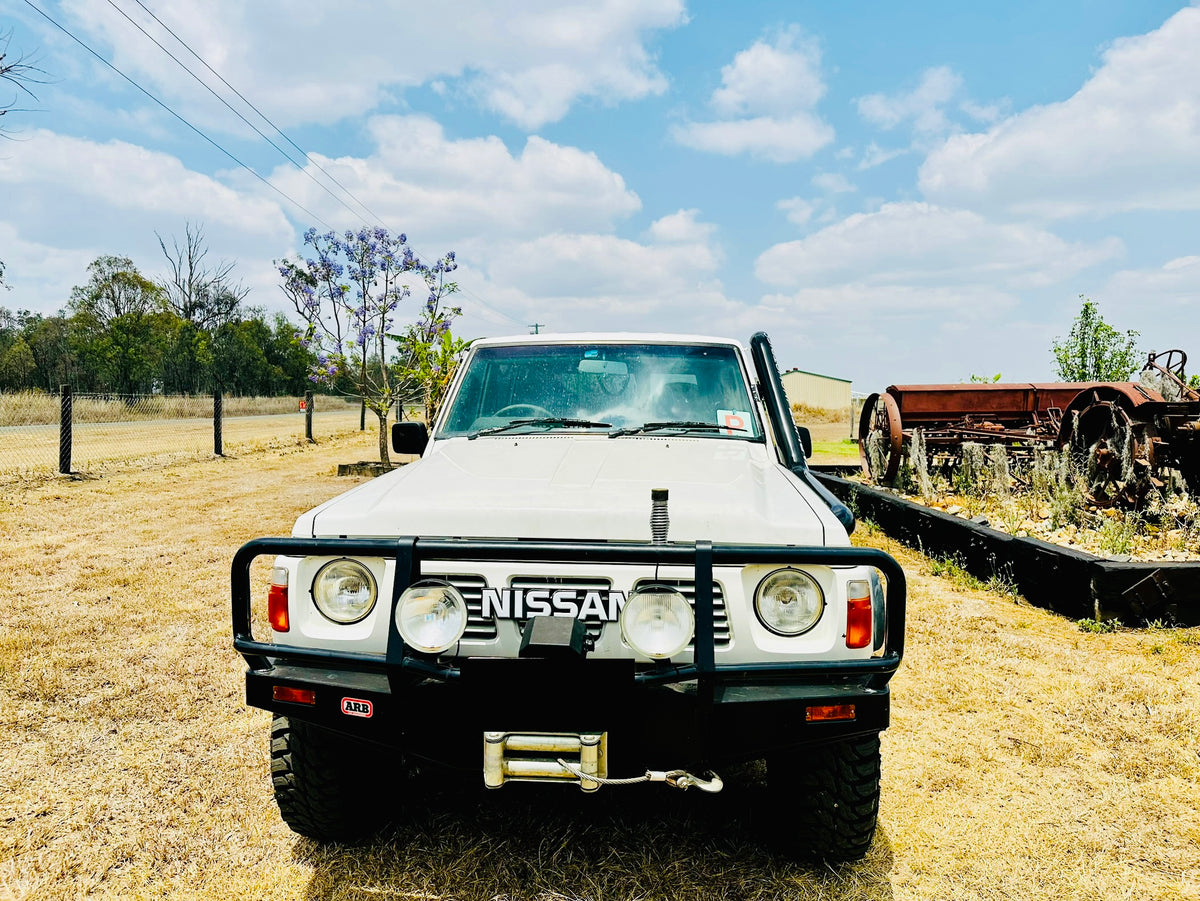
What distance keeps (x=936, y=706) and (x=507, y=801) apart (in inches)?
85.6

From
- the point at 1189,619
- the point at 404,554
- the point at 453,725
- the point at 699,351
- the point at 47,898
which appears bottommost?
the point at 47,898

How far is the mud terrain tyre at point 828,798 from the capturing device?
2393 mm

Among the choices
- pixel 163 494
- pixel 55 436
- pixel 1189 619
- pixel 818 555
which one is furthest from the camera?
pixel 55 436

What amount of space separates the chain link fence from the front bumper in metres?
11.6

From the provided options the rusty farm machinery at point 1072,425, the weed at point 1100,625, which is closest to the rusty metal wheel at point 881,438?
the rusty farm machinery at point 1072,425

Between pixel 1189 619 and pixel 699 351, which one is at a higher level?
pixel 699 351

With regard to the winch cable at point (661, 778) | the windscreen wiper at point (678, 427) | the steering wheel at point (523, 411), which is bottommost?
the winch cable at point (661, 778)

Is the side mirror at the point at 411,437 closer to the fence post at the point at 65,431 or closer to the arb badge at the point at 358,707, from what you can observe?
the arb badge at the point at 358,707

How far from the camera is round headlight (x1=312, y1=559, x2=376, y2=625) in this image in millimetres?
2303

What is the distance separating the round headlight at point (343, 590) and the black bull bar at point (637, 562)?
103mm

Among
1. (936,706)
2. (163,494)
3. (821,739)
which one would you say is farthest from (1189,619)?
(163,494)

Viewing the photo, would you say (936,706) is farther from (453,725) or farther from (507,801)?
(453,725)

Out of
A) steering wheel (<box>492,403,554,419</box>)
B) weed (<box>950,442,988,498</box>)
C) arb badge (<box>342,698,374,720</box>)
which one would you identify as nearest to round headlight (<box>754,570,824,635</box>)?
arb badge (<box>342,698,374,720</box>)

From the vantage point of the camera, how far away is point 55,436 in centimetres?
1817
